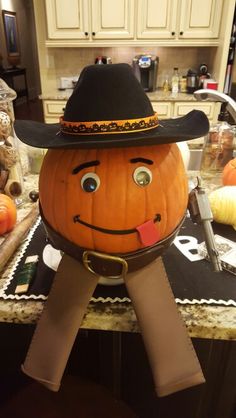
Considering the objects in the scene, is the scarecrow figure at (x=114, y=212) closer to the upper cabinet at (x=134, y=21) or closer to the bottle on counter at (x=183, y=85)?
the upper cabinet at (x=134, y=21)

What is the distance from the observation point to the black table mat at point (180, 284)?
1.80ft

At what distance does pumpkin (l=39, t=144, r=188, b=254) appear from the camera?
449mm

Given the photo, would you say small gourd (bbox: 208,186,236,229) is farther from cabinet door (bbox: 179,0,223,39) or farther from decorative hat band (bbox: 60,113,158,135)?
cabinet door (bbox: 179,0,223,39)

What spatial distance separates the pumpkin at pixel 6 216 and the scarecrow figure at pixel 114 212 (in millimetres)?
237

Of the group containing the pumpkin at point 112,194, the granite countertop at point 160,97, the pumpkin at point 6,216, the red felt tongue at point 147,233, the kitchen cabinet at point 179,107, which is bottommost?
the kitchen cabinet at point 179,107

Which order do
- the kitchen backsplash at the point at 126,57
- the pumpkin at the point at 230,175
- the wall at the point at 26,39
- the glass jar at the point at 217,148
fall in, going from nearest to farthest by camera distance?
the pumpkin at the point at 230,175 < the glass jar at the point at 217,148 < the kitchen backsplash at the point at 126,57 < the wall at the point at 26,39

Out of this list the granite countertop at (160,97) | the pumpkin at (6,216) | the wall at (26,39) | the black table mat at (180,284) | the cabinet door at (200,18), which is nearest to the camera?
the black table mat at (180,284)

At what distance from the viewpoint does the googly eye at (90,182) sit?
0.45 metres

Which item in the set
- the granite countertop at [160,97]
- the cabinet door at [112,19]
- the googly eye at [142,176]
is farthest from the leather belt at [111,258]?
the cabinet door at [112,19]

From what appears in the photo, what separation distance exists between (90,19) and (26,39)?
20.9ft

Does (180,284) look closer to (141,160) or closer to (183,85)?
(141,160)

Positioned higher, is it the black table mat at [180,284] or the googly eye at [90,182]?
the googly eye at [90,182]

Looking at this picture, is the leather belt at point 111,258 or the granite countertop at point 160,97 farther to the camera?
the granite countertop at point 160,97

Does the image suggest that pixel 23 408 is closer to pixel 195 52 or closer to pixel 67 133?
pixel 67 133
